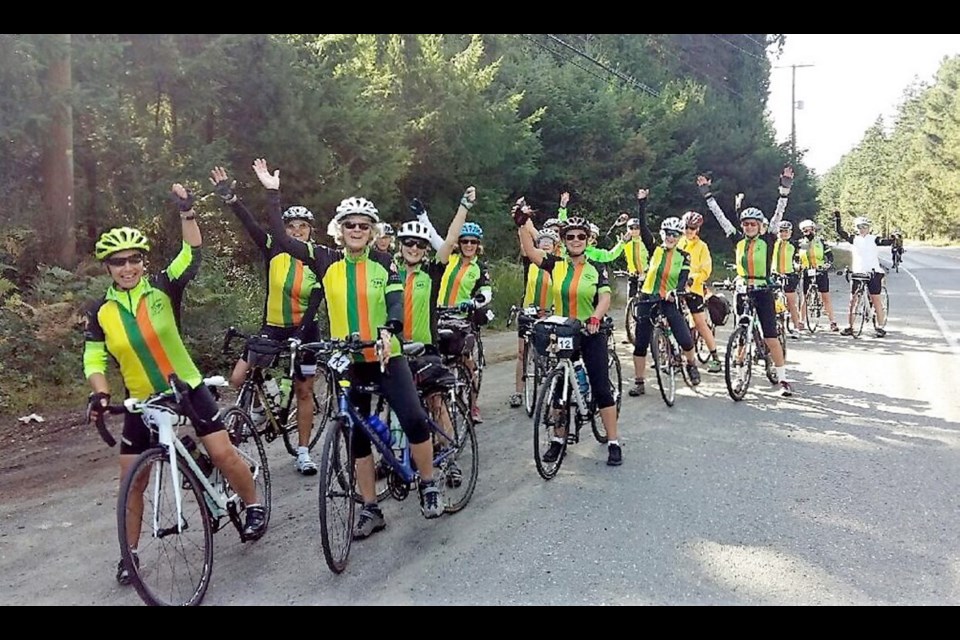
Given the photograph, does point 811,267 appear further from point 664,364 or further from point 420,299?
point 420,299

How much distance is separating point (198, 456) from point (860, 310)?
13.0m

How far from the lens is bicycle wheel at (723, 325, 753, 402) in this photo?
862 centimetres

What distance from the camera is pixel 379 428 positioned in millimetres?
4945

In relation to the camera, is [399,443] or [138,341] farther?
[399,443]

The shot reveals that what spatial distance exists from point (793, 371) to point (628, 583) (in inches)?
295

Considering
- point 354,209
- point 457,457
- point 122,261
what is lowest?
point 457,457

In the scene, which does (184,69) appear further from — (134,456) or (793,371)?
(793,371)

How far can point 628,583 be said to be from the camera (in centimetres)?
422

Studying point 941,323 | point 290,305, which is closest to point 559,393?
point 290,305

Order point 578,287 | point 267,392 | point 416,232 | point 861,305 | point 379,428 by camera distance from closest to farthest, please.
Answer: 1. point 379,428
2. point 416,232
3. point 267,392
4. point 578,287
5. point 861,305

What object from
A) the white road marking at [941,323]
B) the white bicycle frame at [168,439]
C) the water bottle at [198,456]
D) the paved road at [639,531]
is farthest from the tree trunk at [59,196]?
the white road marking at [941,323]

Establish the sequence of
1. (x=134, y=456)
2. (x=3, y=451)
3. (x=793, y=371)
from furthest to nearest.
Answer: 1. (x=793, y=371)
2. (x=3, y=451)
3. (x=134, y=456)
